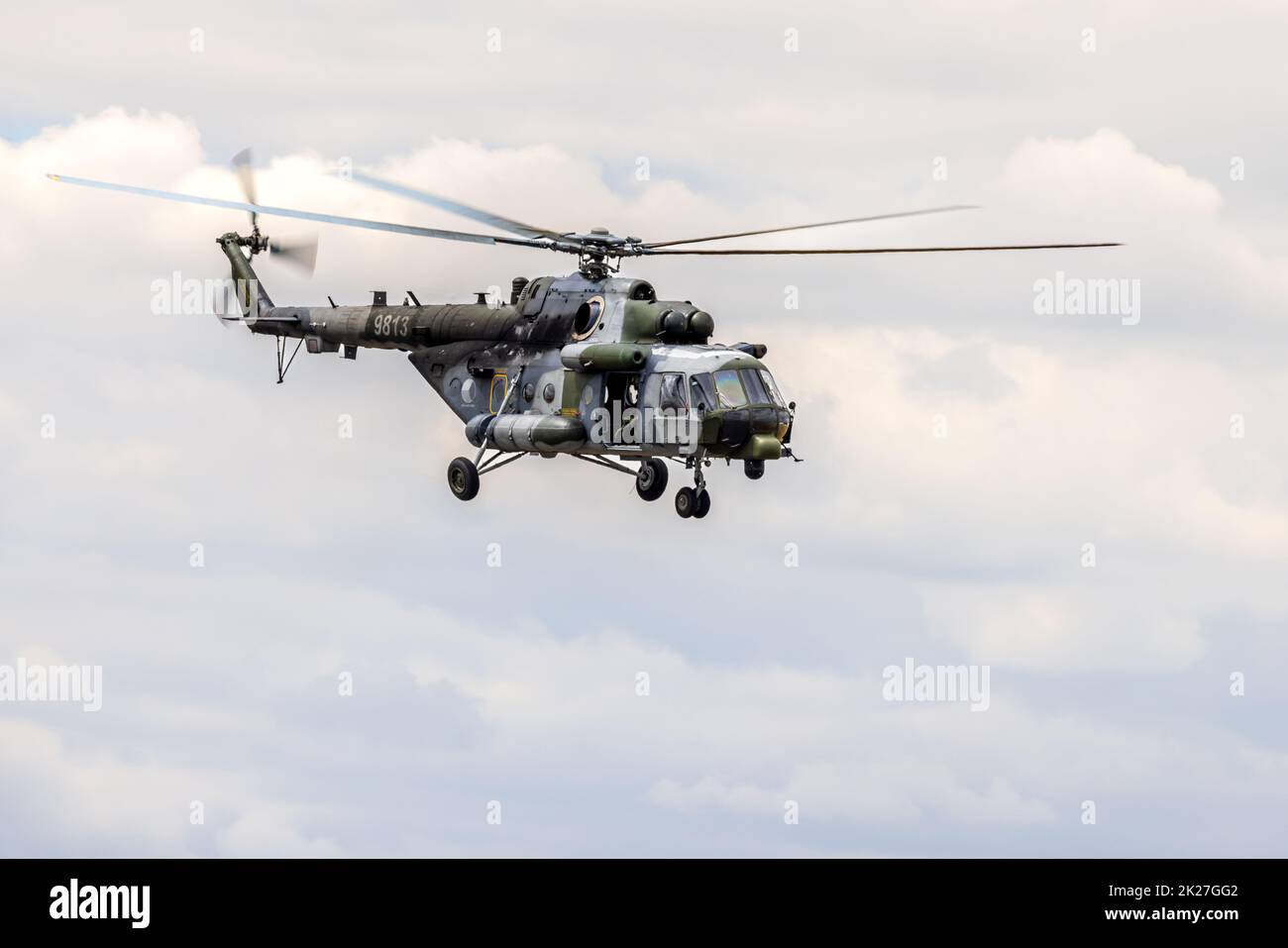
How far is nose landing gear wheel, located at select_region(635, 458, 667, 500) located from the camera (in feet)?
131

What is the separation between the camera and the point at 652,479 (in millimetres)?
39938

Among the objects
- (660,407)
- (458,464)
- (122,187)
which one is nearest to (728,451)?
(660,407)

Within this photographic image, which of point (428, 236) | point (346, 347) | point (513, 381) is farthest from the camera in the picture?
point (346, 347)

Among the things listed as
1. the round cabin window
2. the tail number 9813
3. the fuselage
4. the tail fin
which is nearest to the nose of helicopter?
the fuselage

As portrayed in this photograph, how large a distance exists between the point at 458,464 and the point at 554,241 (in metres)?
5.63

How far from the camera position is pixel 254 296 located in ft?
154

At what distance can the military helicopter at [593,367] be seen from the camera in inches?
1479

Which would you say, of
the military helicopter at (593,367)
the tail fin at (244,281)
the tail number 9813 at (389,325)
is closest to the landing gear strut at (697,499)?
the military helicopter at (593,367)

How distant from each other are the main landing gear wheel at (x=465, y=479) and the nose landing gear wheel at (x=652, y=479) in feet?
12.7

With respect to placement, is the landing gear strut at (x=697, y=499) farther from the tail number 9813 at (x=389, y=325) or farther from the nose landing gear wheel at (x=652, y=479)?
the tail number 9813 at (x=389, y=325)

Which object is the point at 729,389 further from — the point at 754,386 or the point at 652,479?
the point at 652,479

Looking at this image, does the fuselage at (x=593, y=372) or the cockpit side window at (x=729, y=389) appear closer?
the cockpit side window at (x=729, y=389)

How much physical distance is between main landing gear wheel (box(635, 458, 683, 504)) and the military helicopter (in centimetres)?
3

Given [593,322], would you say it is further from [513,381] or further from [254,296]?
[254,296]
